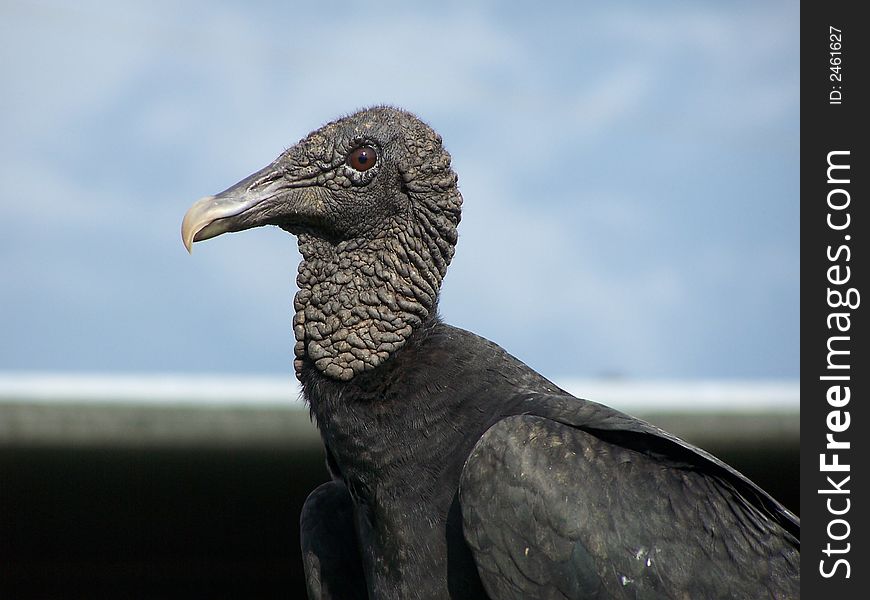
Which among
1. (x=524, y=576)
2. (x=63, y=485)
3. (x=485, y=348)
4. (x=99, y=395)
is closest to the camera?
(x=524, y=576)

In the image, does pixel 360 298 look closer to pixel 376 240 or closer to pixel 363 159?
pixel 376 240

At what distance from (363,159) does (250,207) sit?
41 cm

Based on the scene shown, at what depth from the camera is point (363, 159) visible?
4.04 metres

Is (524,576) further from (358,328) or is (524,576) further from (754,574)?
(358,328)

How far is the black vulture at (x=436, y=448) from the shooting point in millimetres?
3467

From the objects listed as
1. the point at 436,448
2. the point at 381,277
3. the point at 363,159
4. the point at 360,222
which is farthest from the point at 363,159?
the point at 436,448

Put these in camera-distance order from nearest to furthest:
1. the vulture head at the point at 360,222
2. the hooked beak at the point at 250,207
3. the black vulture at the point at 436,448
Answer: the black vulture at the point at 436,448 → the hooked beak at the point at 250,207 → the vulture head at the point at 360,222

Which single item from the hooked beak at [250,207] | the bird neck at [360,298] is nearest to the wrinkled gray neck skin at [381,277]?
the bird neck at [360,298]

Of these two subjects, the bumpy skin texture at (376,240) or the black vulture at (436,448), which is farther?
the bumpy skin texture at (376,240)

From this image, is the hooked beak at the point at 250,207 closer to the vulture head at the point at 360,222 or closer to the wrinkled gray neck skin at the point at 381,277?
the vulture head at the point at 360,222

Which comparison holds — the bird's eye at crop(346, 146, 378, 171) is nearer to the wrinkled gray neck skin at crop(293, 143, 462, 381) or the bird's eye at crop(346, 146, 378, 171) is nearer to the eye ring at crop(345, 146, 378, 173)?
the eye ring at crop(345, 146, 378, 173)

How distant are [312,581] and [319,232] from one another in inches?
47.5
